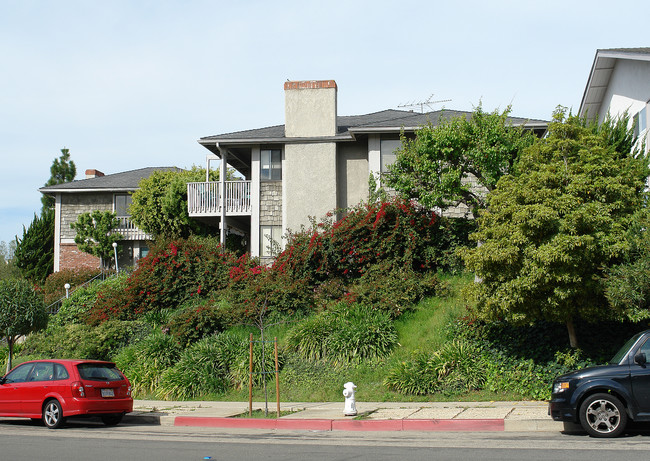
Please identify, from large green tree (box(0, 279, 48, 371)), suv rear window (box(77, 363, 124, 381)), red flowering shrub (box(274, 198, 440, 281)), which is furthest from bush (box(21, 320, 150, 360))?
suv rear window (box(77, 363, 124, 381))

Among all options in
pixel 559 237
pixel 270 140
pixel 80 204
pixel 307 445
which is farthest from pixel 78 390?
pixel 80 204

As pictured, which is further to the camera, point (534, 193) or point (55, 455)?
point (534, 193)

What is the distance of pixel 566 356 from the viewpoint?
14.2m

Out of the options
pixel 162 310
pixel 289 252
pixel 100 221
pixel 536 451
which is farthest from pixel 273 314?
pixel 100 221

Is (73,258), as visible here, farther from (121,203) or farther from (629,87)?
(629,87)

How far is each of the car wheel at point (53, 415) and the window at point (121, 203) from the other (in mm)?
23742

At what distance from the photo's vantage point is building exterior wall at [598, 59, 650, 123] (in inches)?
726

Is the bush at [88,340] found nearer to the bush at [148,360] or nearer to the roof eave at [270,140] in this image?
the bush at [148,360]

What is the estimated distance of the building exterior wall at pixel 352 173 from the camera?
25.6 m

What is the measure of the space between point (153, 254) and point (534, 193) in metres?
14.3

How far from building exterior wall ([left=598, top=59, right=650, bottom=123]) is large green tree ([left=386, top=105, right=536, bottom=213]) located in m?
2.95

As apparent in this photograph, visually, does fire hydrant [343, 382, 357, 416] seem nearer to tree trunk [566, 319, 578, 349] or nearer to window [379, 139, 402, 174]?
tree trunk [566, 319, 578, 349]

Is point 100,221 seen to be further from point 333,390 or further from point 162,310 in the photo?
point 333,390

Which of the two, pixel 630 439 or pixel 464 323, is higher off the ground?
pixel 464 323
